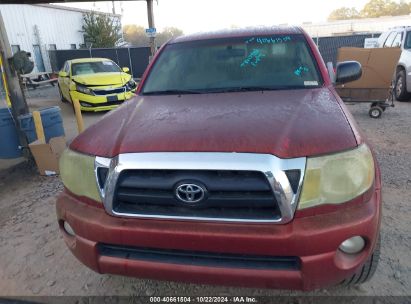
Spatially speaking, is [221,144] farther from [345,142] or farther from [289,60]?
[289,60]

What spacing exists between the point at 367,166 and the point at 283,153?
48 cm

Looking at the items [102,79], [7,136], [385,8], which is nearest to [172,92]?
[7,136]

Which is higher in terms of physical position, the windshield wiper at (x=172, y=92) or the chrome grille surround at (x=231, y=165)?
the windshield wiper at (x=172, y=92)

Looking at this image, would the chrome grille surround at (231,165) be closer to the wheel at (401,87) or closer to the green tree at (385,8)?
the wheel at (401,87)

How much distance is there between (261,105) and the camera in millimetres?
2359

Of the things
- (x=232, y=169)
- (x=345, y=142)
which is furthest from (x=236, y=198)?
(x=345, y=142)

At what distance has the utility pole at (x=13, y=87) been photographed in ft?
17.3

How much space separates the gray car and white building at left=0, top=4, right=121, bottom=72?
68.9ft

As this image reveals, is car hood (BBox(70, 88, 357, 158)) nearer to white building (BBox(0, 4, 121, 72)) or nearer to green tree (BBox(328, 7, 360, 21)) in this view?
white building (BBox(0, 4, 121, 72))

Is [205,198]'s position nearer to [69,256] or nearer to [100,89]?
[69,256]

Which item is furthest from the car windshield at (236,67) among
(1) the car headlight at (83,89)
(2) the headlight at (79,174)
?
(1) the car headlight at (83,89)

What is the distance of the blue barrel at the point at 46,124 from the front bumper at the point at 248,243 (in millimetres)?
3929

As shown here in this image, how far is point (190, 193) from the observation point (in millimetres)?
1756

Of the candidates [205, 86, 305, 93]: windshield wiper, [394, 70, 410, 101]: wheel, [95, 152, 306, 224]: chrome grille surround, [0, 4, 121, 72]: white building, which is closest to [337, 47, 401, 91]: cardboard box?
[394, 70, 410, 101]: wheel
